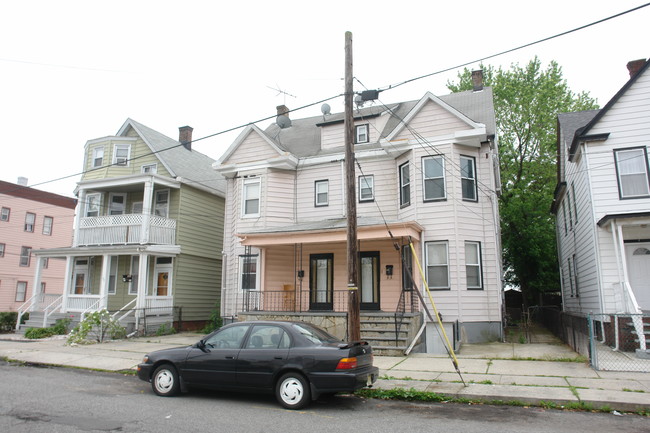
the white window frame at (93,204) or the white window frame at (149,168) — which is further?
the white window frame at (93,204)

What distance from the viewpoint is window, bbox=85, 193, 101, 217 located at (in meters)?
23.7

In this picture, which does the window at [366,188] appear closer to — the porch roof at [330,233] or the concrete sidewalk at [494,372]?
the porch roof at [330,233]

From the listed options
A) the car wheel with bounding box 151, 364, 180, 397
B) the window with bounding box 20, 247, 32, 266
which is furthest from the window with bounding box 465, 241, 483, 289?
the window with bounding box 20, 247, 32, 266

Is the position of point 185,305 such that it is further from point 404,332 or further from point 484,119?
point 484,119

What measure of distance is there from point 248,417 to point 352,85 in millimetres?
7499

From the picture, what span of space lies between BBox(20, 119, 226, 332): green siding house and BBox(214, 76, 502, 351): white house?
3584 millimetres

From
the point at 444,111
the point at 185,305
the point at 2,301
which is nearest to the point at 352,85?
the point at 444,111

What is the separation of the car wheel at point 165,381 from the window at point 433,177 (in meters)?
10.7

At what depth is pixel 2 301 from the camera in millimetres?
31250

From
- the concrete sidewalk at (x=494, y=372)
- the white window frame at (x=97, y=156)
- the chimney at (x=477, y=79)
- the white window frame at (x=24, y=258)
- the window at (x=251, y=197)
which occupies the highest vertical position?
the chimney at (x=477, y=79)

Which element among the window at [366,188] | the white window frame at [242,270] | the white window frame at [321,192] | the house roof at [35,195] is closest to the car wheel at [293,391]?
the white window frame at [242,270]

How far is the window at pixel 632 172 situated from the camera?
13.6 metres

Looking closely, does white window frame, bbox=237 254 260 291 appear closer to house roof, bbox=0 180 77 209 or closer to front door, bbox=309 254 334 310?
front door, bbox=309 254 334 310

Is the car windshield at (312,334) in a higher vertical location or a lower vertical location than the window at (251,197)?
lower
